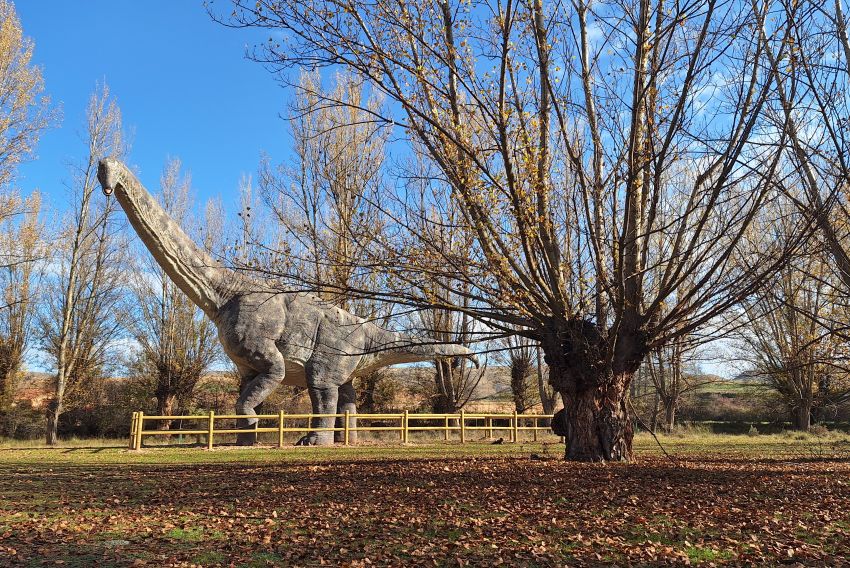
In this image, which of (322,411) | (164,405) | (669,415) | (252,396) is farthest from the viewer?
(164,405)

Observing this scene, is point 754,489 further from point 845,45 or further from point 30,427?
point 30,427

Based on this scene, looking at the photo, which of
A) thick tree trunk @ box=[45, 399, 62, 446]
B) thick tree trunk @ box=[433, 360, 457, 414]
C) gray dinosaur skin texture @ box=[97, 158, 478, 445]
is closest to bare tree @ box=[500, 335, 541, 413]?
thick tree trunk @ box=[433, 360, 457, 414]

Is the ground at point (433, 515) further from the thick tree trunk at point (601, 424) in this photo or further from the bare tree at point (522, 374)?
the bare tree at point (522, 374)

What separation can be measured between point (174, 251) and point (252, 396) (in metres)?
3.88

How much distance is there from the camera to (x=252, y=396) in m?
15.6

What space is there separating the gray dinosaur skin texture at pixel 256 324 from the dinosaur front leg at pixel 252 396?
0.02 metres

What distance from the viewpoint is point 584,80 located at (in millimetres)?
9625

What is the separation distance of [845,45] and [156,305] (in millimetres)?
24333

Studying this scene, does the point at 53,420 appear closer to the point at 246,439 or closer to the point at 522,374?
the point at 246,439

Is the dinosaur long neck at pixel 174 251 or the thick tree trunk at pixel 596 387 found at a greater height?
the dinosaur long neck at pixel 174 251

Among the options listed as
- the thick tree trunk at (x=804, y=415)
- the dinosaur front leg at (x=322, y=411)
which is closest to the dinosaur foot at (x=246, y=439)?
the dinosaur front leg at (x=322, y=411)

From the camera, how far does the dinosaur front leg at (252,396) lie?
15625mm

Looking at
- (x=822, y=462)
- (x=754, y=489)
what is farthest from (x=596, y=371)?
(x=822, y=462)

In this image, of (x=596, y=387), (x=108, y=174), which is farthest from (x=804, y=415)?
(x=108, y=174)
